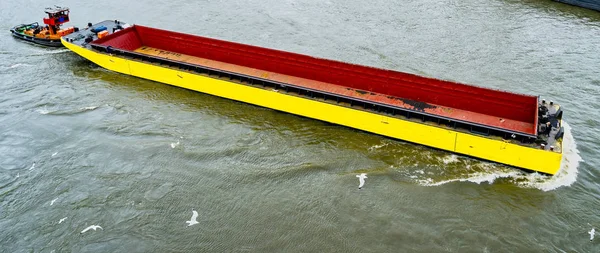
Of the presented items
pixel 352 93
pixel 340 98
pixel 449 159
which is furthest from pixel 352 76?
pixel 449 159

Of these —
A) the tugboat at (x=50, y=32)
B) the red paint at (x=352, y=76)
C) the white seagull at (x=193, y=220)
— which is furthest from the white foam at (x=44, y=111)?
the white seagull at (x=193, y=220)

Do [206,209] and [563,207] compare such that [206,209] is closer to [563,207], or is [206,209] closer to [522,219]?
[522,219]

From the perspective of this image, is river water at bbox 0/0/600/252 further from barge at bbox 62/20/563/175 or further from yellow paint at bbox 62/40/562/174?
Result: barge at bbox 62/20/563/175

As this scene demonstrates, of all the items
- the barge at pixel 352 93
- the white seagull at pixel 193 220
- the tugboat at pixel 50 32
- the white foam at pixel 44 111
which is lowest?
the white seagull at pixel 193 220

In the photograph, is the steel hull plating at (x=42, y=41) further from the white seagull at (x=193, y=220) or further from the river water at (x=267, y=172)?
the white seagull at (x=193, y=220)

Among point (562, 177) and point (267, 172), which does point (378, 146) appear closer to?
point (267, 172)

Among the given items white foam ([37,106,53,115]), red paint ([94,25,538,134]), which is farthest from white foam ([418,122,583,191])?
white foam ([37,106,53,115])

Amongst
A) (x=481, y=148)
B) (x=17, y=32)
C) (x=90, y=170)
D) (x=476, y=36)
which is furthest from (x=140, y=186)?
(x=476, y=36)
